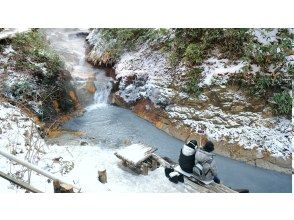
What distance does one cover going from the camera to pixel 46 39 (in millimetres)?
6836

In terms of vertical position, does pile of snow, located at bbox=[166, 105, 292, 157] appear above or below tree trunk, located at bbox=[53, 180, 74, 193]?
above

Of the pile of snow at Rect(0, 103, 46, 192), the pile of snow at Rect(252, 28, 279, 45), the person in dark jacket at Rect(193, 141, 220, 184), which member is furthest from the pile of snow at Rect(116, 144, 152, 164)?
the pile of snow at Rect(252, 28, 279, 45)

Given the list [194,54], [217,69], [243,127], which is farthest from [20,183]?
[194,54]

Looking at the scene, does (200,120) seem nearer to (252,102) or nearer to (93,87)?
(252,102)

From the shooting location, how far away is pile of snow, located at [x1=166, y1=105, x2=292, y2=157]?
5918 millimetres

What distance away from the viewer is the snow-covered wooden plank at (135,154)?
16.6 ft

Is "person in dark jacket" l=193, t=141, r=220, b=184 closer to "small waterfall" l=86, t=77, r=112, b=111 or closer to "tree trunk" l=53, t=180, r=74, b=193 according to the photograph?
"tree trunk" l=53, t=180, r=74, b=193

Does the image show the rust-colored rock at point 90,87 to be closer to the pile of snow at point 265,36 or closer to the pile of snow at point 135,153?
the pile of snow at point 135,153

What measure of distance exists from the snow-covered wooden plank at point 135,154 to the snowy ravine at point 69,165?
0.18 m

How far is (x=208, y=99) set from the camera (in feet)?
22.5

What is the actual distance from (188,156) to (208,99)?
2.35 metres

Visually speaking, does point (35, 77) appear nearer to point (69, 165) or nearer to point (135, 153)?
point (69, 165)

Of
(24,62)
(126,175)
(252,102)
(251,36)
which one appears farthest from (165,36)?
(126,175)
